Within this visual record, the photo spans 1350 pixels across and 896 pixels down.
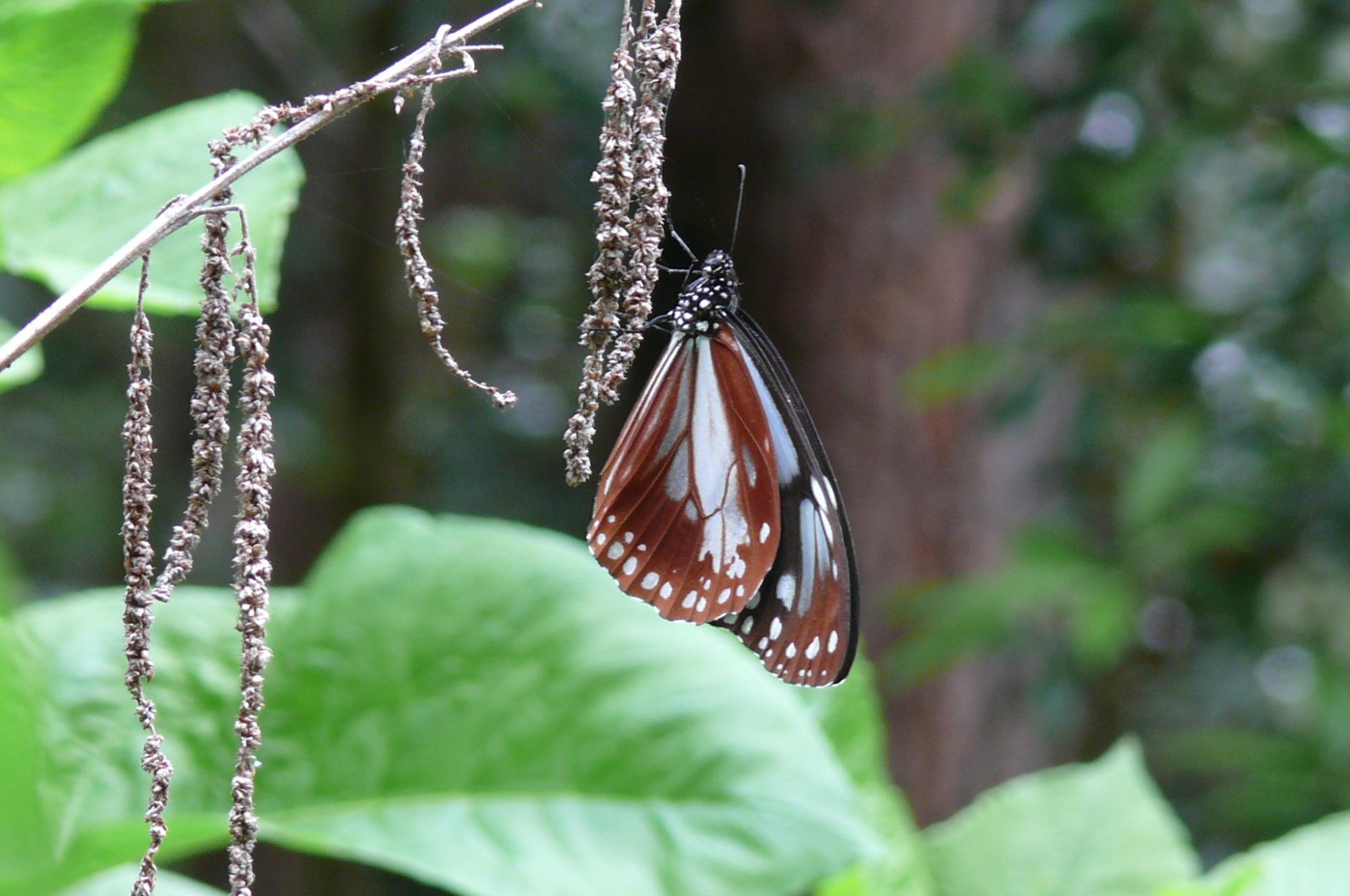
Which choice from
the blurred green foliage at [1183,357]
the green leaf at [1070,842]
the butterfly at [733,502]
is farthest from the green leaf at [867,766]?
the blurred green foliage at [1183,357]

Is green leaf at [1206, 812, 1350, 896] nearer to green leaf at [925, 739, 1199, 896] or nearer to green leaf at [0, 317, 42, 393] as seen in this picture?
green leaf at [925, 739, 1199, 896]

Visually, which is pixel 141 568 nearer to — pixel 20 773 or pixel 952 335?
pixel 20 773

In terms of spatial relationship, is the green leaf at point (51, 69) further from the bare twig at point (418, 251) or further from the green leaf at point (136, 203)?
the bare twig at point (418, 251)

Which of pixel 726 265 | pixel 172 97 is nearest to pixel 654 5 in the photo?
pixel 726 265

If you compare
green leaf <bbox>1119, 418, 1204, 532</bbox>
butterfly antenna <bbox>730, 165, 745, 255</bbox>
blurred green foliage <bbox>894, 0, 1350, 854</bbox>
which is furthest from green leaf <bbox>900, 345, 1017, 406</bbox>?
butterfly antenna <bbox>730, 165, 745, 255</bbox>

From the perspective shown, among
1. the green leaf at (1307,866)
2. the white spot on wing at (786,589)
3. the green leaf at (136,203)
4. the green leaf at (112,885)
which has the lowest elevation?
the green leaf at (112,885)

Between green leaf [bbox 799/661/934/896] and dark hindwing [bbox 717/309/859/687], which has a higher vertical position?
dark hindwing [bbox 717/309/859/687]

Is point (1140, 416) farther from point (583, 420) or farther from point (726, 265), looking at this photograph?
point (583, 420)
